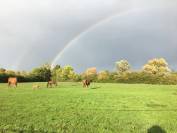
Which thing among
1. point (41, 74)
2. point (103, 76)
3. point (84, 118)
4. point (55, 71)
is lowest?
point (84, 118)

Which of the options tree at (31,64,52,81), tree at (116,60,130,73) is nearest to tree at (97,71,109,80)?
tree at (31,64,52,81)

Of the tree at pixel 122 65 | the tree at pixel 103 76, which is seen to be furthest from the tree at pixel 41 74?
the tree at pixel 122 65

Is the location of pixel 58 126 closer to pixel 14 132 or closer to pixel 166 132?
pixel 14 132

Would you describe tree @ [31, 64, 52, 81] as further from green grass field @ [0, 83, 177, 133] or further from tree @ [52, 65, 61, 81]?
green grass field @ [0, 83, 177, 133]

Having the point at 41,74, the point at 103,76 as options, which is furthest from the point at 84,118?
the point at 41,74

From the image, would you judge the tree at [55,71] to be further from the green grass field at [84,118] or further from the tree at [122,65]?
the green grass field at [84,118]

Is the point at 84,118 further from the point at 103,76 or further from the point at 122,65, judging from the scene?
the point at 122,65

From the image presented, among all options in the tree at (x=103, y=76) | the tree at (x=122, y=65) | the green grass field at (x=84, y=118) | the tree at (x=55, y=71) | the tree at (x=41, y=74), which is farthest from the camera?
the tree at (x=122, y=65)

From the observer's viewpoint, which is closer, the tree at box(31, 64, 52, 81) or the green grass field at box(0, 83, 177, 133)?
the green grass field at box(0, 83, 177, 133)

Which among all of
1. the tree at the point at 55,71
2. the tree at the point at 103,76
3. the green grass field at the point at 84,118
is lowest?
the green grass field at the point at 84,118

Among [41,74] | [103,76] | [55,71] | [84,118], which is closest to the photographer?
[84,118]

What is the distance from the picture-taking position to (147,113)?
23.9 m

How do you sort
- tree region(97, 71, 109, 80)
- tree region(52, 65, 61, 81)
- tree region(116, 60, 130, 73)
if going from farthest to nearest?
tree region(116, 60, 130, 73)
tree region(52, 65, 61, 81)
tree region(97, 71, 109, 80)

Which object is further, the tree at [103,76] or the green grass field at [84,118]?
the tree at [103,76]
